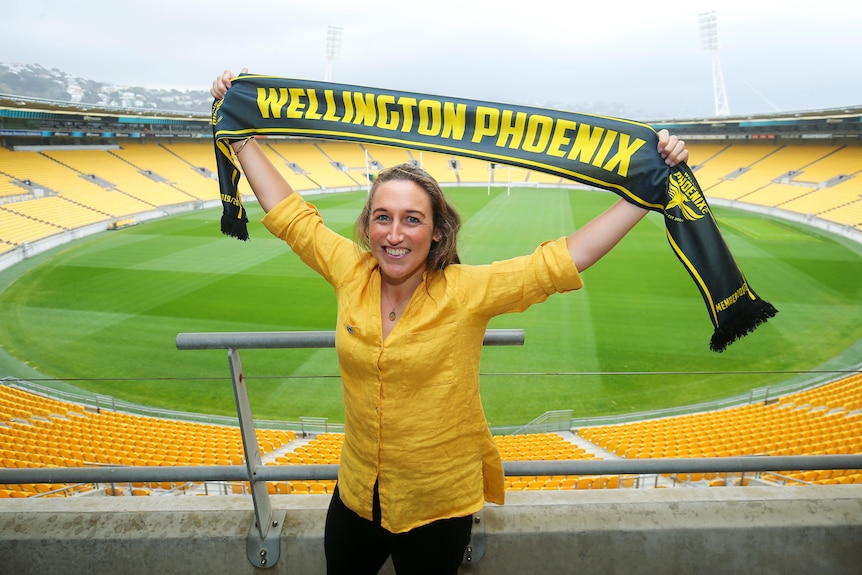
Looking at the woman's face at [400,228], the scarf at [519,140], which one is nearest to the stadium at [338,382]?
the woman's face at [400,228]

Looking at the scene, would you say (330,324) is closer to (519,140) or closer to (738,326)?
(519,140)

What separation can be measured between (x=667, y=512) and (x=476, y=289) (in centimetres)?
117

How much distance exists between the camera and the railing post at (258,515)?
5.82 ft

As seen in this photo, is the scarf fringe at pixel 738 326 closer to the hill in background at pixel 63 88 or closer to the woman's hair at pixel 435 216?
the woman's hair at pixel 435 216

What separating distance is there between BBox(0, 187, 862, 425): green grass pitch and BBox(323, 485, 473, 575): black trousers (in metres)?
4.06

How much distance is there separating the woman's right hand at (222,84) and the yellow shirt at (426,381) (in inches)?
43.6

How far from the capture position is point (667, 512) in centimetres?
195

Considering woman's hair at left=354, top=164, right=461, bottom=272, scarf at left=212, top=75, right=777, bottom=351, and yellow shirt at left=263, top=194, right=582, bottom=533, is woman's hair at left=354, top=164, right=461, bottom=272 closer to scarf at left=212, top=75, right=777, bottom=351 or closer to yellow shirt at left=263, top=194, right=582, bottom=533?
yellow shirt at left=263, top=194, right=582, bottom=533

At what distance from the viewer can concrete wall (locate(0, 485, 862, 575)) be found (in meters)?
1.88

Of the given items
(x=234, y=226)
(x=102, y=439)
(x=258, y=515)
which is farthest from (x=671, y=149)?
(x=102, y=439)

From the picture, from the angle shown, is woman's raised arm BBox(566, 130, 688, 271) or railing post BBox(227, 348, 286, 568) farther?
railing post BBox(227, 348, 286, 568)

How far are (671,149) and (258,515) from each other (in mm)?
1776

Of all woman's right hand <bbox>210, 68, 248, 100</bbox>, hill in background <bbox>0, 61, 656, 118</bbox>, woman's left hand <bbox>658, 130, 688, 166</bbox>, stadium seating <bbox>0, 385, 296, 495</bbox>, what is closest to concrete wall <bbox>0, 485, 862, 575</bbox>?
woman's left hand <bbox>658, 130, 688, 166</bbox>

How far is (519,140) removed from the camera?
1.92m
